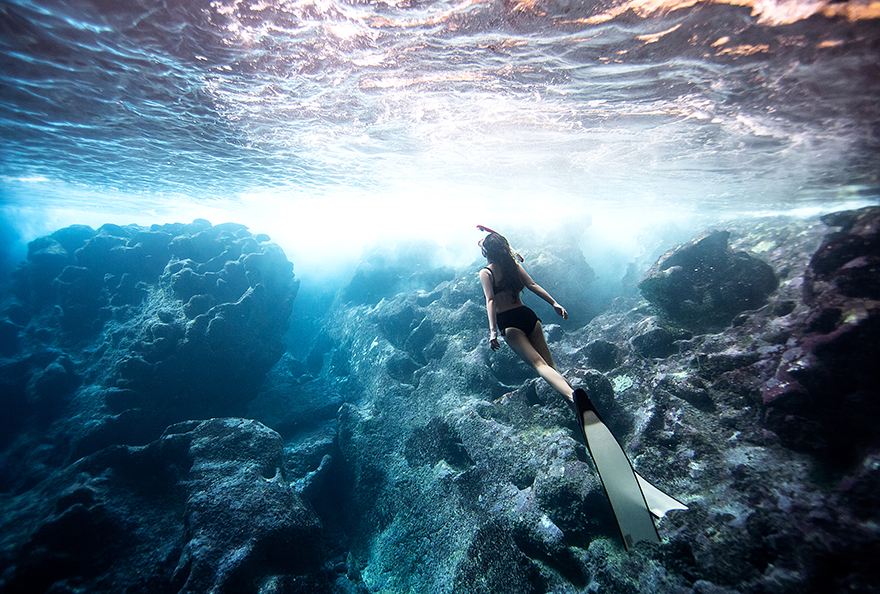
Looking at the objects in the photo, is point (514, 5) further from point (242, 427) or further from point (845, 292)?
point (242, 427)

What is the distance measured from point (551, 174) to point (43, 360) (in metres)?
24.8

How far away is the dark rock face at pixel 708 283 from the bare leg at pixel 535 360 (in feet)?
20.2

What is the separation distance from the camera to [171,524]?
588 centimetres

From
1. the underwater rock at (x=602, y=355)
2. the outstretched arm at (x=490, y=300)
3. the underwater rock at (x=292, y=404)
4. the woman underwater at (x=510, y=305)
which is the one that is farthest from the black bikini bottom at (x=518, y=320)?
the underwater rock at (x=292, y=404)

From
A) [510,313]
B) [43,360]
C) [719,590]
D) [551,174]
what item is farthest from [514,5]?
[43,360]

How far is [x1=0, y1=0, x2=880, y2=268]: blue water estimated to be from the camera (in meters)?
5.09

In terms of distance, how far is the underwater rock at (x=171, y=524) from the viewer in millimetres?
4738

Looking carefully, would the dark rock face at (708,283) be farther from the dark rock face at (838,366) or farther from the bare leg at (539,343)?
the bare leg at (539,343)

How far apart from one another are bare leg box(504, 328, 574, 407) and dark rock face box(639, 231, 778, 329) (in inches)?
243

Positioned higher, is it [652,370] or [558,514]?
[652,370]

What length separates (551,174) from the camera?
647 inches

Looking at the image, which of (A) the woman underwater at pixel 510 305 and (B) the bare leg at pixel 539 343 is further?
(B) the bare leg at pixel 539 343

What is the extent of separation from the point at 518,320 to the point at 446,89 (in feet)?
22.7

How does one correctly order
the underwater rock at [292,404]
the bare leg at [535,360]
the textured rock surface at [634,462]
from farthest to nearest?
the underwater rock at [292,404]
the bare leg at [535,360]
the textured rock surface at [634,462]
